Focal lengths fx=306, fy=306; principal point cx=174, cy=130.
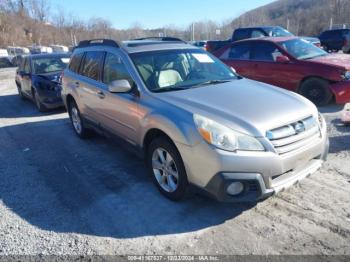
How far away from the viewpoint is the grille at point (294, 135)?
2908 mm

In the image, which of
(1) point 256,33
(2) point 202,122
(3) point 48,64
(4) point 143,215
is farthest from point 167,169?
(1) point 256,33

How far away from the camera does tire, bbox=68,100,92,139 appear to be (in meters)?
5.93

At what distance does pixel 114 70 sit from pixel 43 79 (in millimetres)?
5237

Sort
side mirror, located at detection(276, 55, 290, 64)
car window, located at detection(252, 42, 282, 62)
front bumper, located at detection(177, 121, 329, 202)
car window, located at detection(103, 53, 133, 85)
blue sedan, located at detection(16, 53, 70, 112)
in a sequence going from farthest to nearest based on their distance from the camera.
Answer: blue sedan, located at detection(16, 53, 70, 112) < car window, located at detection(252, 42, 282, 62) < side mirror, located at detection(276, 55, 290, 64) < car window, located at detection(103, 53, 133, 85) < front bumper, located at detection(177, 121, 329, 202)

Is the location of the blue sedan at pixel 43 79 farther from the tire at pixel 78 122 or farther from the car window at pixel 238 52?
the car window at pixel 238 52

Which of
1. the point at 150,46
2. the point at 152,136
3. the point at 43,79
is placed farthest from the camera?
the point at 43,79

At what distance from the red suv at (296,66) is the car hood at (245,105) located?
3489 millimetres

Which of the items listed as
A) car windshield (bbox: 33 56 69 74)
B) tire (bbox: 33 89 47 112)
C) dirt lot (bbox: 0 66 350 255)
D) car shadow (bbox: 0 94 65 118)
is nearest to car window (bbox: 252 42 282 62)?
dirt lot (bbox: 0 66 350 255)

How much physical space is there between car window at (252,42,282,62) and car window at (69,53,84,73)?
4605 mm

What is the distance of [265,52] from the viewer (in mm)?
7934

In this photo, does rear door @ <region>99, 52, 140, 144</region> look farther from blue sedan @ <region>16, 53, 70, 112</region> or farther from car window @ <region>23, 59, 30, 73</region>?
car window @ <region>23, 59, 30, 73</region>

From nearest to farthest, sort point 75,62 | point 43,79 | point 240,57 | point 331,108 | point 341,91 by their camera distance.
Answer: point 75,62, point 341,91, point 331,108, point 240,57, point 43,79

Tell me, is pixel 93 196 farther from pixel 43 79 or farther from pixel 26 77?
pixel 26 77

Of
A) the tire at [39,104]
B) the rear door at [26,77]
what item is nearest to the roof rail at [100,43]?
the tire at [39,104]
